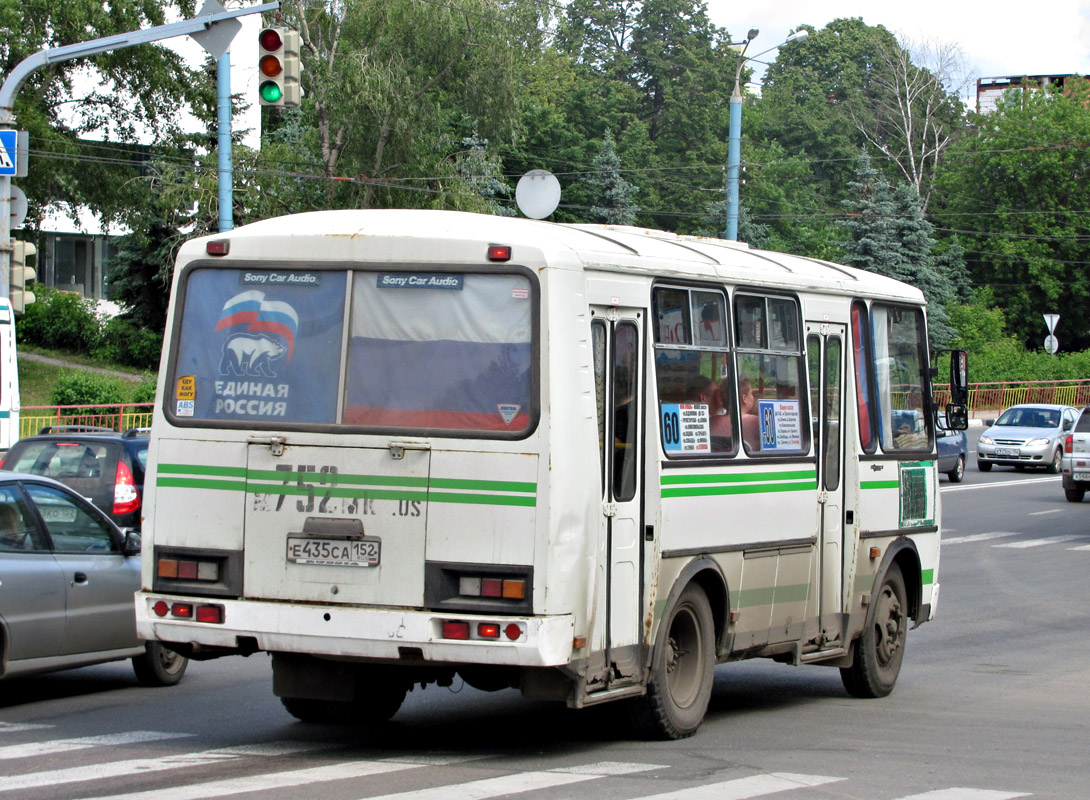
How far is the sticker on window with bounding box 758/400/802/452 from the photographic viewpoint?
30.8 ft

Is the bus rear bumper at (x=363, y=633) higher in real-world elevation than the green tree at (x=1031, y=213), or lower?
lower

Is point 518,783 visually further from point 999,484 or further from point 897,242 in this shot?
point 897,242

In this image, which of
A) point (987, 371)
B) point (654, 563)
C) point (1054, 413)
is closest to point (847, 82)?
point (987, 371)

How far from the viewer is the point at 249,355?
796 cm

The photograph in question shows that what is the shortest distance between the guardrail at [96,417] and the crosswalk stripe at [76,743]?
22.4 metres

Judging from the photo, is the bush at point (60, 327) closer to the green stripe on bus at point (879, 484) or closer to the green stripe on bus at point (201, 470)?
the green stripe on bus at point (879, 484)

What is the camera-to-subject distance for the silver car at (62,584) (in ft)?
30.6

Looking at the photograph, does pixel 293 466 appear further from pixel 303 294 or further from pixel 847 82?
pixel 847 82

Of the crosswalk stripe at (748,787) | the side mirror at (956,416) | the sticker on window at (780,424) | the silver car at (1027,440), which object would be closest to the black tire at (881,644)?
the side mirror at (956,416)

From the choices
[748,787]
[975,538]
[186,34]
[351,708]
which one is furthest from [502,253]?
[975,538]

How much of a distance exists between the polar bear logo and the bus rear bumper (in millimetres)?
1159

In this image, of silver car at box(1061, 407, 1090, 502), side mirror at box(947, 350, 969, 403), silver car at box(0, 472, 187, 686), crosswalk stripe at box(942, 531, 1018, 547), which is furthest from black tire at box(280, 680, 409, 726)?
silver car at box(1061, 407, 1090, 502)

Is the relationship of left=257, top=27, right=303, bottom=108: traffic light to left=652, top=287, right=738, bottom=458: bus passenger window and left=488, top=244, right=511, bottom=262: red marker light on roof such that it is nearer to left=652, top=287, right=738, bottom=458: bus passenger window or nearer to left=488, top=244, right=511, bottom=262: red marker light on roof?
left=652, top=287, right=738, bottom=458: bus passenger window

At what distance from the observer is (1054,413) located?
127 ft
